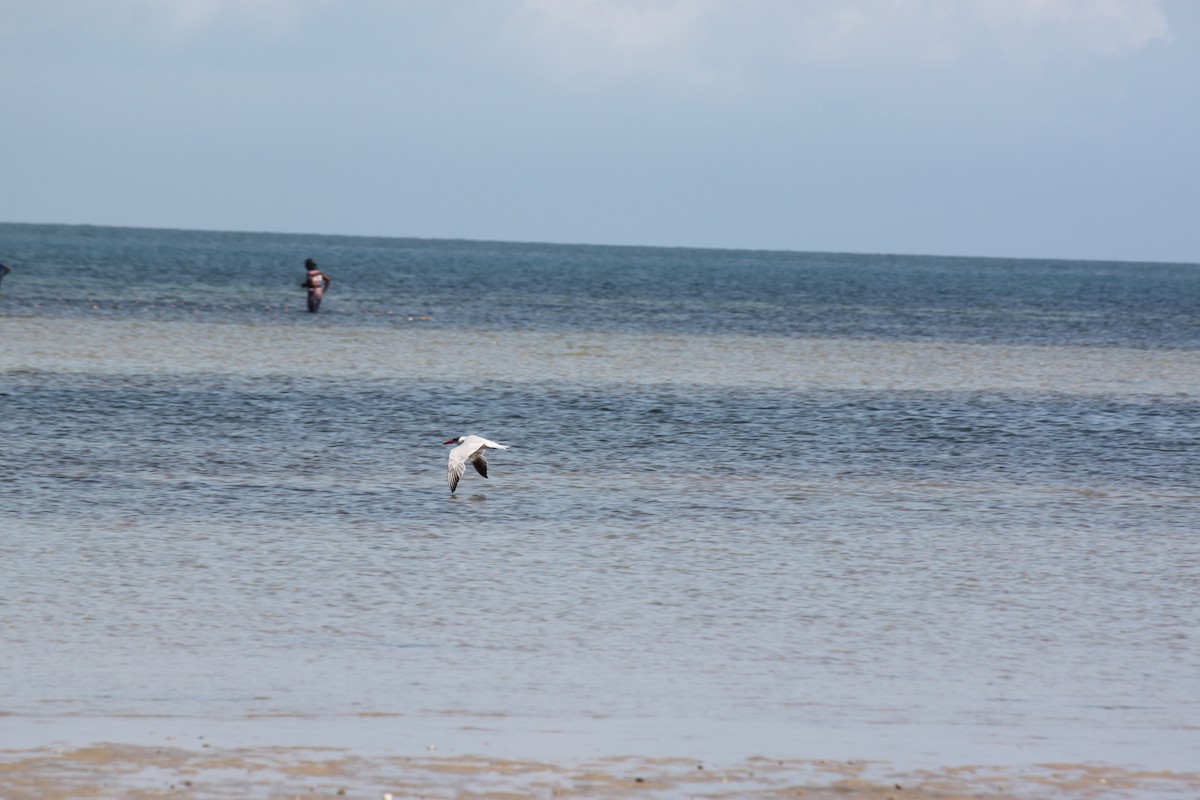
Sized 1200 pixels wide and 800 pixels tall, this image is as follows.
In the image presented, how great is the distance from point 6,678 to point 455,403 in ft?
57.0

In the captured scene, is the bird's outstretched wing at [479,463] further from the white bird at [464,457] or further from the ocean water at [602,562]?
the ocean water at [602,562]

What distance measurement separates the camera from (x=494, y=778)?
7.94 meters

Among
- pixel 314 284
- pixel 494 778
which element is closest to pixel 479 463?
pixel 494 778

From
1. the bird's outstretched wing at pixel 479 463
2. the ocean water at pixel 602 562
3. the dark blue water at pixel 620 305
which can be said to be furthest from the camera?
the dark blue water at pixel 620 305

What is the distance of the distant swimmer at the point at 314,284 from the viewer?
43.6m

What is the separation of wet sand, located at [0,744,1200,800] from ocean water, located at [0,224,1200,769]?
11.9 inches

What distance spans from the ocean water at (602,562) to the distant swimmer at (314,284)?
10.8 metres

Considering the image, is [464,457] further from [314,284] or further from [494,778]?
[314,284]

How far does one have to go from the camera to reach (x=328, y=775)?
7.90 metres

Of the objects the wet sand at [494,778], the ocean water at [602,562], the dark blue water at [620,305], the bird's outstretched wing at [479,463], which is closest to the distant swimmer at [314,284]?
the dark blue water at [620,305]

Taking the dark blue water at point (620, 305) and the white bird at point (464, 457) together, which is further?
the dark blue water at point (620, 305)

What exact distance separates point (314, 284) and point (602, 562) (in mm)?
33837

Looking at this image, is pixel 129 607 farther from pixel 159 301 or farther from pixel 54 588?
pixel 159 301

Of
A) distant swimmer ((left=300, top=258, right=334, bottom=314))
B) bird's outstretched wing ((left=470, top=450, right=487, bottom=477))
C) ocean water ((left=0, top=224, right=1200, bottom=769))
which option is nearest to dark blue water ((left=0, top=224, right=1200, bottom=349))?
distant swimmer ((left=300, top=258, right=334, bottom=314))
